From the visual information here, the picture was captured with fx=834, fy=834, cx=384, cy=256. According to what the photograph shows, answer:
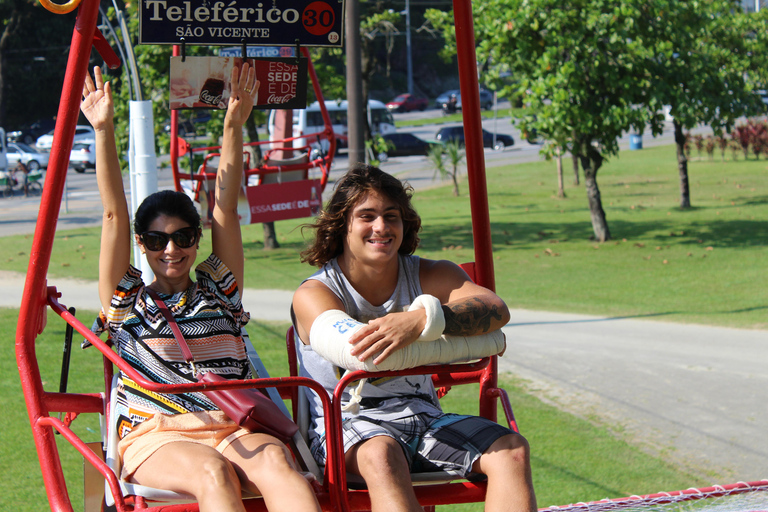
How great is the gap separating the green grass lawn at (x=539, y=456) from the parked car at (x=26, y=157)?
83.0 feet

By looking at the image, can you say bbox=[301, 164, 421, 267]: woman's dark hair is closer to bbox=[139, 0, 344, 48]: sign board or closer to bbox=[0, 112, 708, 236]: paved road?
bbox=[139, 0, 344, 48]: sign board

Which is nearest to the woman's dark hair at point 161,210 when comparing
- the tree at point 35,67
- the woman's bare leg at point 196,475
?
the woman's bare leg at point 196,475

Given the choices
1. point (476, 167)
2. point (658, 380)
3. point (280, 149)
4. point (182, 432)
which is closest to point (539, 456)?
point (658, 380)

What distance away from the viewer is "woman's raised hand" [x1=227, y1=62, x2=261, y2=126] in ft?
10.2

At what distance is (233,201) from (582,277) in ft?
26.3

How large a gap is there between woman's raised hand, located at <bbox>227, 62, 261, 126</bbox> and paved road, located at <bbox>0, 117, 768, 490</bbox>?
2952 millimetres

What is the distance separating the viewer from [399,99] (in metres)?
54.2

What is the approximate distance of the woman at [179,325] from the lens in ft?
8.35

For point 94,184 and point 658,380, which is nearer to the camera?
point 658,380

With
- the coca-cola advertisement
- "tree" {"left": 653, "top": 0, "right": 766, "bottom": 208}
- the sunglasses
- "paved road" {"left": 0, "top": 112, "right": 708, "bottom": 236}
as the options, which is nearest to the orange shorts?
the sunglasses

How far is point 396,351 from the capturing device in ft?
8.25

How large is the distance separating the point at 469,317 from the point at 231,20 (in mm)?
1685

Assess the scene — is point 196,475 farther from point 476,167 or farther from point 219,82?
point 219,82

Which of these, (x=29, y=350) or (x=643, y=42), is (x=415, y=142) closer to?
(x=643, y=42)
